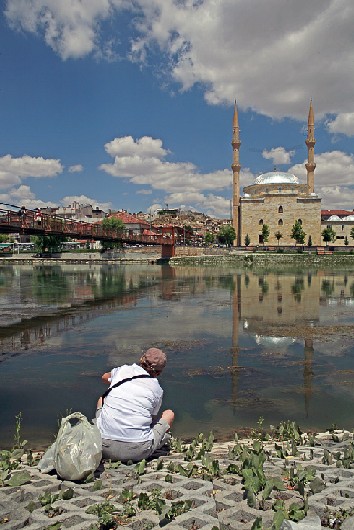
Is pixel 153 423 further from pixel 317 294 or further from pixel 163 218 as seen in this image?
pixel 163 218

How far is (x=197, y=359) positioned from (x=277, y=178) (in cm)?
8502

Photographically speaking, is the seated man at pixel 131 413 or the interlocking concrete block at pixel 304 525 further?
the seated man at pixel 131 413

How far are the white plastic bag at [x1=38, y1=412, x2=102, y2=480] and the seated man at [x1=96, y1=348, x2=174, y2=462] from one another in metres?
0.27

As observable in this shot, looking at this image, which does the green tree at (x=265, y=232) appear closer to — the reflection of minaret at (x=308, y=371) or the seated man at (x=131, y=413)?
the reflection of minaret at (x=308, y=371)

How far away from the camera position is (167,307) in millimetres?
19406

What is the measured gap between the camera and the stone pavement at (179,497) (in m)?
3.35

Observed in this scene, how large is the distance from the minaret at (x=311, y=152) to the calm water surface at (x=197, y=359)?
234ft

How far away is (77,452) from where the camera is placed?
12.9 ft

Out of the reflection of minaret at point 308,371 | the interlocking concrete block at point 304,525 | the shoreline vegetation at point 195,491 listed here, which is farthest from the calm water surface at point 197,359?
the interlocking concrete block at point 304,525

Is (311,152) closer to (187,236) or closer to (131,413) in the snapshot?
(187,236)

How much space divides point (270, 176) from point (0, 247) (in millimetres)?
56709

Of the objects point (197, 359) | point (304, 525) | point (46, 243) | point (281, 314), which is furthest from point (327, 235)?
point (304, 525)

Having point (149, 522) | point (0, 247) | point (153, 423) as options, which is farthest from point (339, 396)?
point (0, 247)

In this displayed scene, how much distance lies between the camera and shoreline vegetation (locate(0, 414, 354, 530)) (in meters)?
3.38
